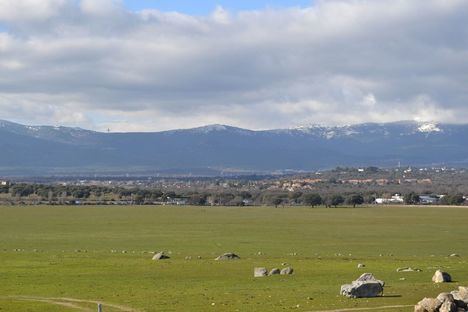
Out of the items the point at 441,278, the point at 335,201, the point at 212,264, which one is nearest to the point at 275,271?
the point at 212,264

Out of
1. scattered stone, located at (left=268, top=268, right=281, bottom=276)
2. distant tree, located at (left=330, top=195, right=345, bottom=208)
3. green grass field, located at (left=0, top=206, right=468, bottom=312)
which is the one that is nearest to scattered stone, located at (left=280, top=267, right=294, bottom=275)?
scattered stone, located at (left=268, top=268, right=281, bottom=276)

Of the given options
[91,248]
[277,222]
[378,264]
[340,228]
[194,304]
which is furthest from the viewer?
[277,222]

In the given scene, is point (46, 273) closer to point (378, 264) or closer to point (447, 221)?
point (378, 264)

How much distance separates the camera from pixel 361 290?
3881 cm

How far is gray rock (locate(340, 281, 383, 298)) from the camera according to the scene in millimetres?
38656

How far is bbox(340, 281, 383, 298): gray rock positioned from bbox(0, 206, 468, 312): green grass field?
587 millimetres

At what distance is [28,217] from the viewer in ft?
431

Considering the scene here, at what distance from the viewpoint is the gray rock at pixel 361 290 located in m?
38.7

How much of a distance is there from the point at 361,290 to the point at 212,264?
1923 cm

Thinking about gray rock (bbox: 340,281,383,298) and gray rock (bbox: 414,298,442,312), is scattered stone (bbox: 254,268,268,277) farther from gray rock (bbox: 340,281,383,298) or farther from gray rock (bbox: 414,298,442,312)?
gray rock (bbox: 414,298,442,312)

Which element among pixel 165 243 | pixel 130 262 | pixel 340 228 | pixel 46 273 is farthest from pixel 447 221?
pixel 46 273

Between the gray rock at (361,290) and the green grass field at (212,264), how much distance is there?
1.93ft

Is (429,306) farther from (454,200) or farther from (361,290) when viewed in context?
(454,200)

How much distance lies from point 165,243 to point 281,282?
37143 mm
